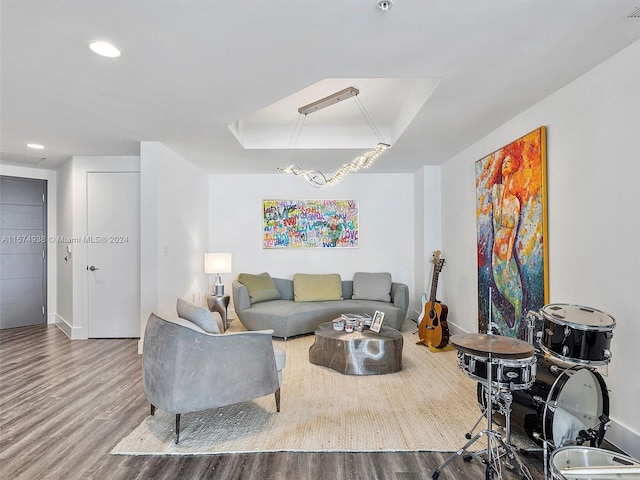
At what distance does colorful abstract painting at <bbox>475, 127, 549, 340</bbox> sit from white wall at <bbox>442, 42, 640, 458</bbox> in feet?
0.34

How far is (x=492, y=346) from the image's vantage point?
1.92m

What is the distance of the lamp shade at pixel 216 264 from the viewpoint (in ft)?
17.3

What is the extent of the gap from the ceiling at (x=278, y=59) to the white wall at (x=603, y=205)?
170 millimetres

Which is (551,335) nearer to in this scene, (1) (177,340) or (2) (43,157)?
(1) (177,340)

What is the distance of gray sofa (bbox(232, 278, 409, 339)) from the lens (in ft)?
15.5

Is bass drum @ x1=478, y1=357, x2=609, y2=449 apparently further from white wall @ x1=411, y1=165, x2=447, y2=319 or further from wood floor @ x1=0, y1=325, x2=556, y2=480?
white wall @ x1=411, y1=165, x2=447, y2=319

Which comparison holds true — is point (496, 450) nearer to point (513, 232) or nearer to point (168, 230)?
point (513, 232)

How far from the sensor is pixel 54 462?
2.12 metres

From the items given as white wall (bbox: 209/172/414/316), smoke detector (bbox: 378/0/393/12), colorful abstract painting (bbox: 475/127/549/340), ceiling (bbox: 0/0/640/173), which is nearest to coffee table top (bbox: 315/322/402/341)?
colorful abstract painting (bbox: 475/127/549/340)

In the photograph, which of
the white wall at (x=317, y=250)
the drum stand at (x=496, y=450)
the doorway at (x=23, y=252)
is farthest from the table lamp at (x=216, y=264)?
the drum stand at (x=496, y=450)

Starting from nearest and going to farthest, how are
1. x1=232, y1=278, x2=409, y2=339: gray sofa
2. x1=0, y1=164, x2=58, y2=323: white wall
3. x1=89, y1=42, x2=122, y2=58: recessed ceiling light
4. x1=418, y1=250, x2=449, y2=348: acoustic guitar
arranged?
x1=89, y1=42, x2=122, y2=58: recessed ceiling light, x1=418, y1=250, x2=449, y2=348: acoustic guitar, x1=232, y1=278, x2=409, y2=339: gray sofa, x1=0, y1=164, x2=58, y2=323: white wall

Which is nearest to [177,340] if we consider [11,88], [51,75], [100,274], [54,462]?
[54,462]

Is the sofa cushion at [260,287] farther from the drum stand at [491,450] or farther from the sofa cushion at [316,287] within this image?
the drum stand at [491,450]

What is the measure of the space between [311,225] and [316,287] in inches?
43.0
